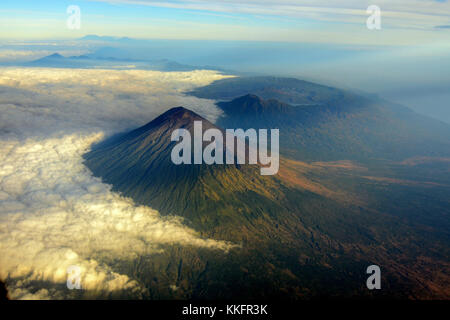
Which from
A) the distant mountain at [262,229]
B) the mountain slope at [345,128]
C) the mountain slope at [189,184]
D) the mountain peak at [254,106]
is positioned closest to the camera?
the distant mountain at [262,229]

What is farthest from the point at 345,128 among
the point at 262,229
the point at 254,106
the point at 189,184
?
the point at 189,184

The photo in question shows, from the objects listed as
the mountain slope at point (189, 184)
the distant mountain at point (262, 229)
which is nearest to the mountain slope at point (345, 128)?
the distant mountain at point (262, 229)

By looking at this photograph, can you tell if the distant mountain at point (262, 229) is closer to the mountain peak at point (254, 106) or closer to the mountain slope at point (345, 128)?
the mountain slope at point (345, 128)

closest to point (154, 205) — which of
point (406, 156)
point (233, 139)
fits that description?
point (233, 139)

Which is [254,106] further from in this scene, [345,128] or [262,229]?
[262,229]

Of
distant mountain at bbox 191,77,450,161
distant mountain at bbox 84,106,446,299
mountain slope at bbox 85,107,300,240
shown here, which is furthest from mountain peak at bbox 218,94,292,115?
mountain slope at bbox 85,107,300,240

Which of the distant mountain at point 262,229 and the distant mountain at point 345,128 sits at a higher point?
the distant mountain at point 345,128
